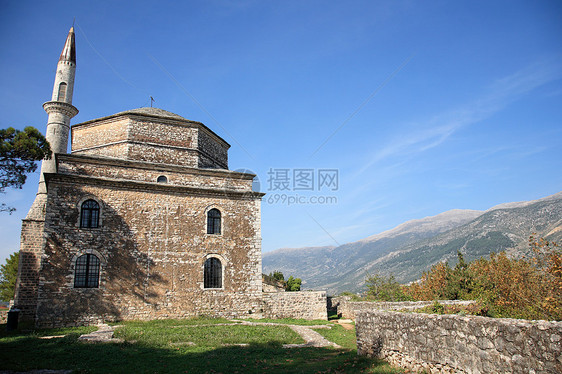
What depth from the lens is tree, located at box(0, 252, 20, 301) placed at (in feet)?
110

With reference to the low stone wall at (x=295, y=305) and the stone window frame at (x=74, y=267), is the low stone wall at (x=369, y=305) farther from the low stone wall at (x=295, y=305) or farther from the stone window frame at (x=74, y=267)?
the stone window frame at (x=74, y=267)

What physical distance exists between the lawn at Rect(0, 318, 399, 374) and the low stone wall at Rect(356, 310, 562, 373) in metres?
0.59

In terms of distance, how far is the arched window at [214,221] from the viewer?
2047 cm

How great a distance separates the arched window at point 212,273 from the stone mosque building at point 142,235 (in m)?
0.05

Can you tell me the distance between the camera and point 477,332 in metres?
5.62

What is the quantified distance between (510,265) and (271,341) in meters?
→ 16.5

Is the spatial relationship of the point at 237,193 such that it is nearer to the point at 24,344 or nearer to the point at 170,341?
the point at 170,341

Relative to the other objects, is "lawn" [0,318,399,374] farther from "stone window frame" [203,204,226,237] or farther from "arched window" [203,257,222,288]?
"stone window frame" [203,204,226,237]

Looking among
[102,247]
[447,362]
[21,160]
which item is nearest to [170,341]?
[102,247]

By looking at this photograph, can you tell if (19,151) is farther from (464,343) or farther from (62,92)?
(464,343)

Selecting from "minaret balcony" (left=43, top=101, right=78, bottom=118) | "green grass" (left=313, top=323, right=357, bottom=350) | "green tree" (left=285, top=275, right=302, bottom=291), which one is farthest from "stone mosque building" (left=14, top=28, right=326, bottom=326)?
"green tree" (left=285, top=275, right=302, bottom=291)

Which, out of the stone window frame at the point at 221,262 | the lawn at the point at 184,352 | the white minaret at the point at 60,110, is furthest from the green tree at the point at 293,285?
the white minaret at the point at 60,110

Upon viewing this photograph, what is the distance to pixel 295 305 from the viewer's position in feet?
67.7

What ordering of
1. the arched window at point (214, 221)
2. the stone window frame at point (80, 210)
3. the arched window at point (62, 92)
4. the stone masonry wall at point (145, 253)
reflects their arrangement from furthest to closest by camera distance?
the arched window at point (62, 92)
the arched window at point (214, 221)
the stone window frame at point (80, 210)
the stone masonry wall at point (145, 253)
